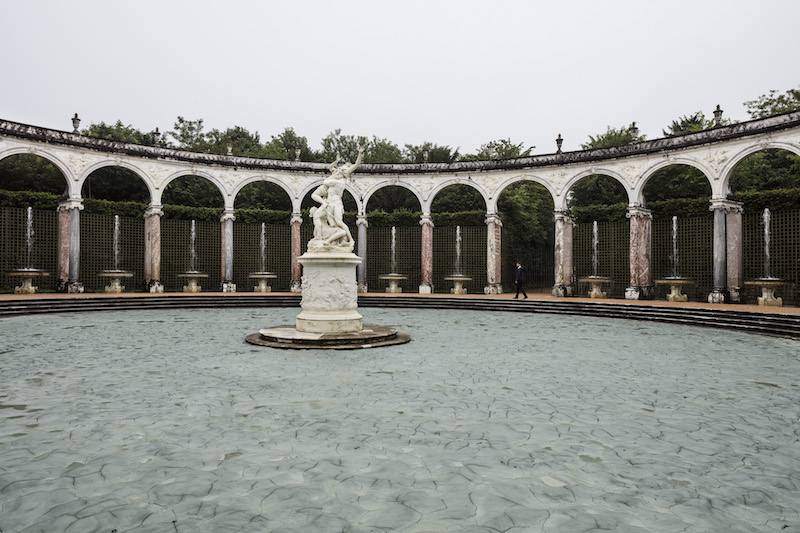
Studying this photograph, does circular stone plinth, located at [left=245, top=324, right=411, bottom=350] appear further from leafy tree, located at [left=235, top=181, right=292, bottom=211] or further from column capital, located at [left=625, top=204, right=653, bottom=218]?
leafy tree, located at [left=235, top=181, right=292, bottom=211]

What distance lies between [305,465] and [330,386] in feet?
9.00

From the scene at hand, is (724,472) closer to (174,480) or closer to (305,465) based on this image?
(305,465)

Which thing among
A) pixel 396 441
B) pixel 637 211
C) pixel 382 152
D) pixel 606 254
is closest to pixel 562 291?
pixel 606 254

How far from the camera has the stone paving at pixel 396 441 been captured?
333cm

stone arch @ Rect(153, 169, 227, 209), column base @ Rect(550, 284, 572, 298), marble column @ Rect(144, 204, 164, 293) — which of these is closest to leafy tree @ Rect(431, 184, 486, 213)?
column base @ Rect(550, 284, 572, 298)

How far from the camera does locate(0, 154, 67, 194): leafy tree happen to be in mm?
28500

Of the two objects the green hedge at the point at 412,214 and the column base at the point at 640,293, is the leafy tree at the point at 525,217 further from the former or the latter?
the column base at the point at 640,293

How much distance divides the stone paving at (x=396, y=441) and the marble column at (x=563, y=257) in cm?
1461

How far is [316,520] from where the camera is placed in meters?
3.23

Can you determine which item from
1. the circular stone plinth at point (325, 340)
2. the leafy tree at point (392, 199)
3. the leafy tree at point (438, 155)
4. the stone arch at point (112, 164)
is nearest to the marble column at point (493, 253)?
the leafy tree at point (392, 199)

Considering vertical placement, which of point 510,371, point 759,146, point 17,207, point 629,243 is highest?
point 759,146

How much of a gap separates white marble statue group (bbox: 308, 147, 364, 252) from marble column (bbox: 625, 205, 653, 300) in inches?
602

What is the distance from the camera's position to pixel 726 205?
19.7 m

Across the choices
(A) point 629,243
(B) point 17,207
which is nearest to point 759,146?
(A) point 629,243
